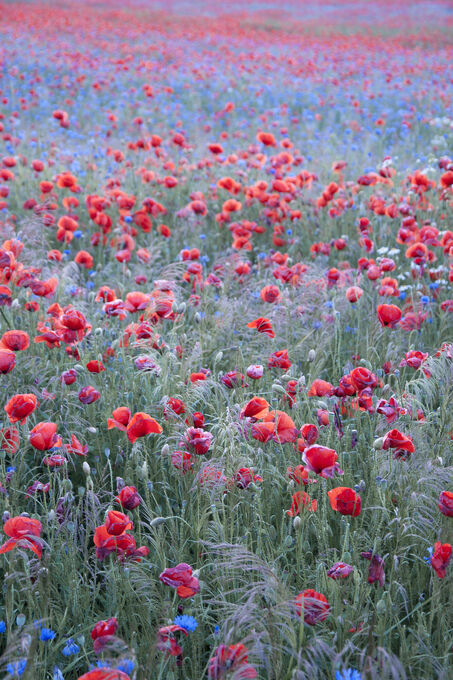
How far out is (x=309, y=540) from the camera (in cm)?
179

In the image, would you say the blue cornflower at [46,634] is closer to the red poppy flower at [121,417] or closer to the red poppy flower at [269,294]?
the red poppy flower at [121,417]

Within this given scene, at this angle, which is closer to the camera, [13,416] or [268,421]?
[13,416]

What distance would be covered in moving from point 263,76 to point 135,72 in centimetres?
242

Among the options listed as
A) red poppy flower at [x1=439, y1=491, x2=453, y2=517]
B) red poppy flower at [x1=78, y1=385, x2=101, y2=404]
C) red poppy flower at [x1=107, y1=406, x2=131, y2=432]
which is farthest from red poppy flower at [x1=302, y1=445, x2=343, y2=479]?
red poppy flower at [x1=78, y1=385, x2=101, y2=404]

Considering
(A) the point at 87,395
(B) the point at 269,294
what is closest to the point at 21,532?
(A) the point at 87,395

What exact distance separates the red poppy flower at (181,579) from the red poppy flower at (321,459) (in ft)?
1.25

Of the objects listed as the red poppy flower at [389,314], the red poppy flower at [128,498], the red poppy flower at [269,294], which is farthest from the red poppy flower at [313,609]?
the red poppy flower at [269,294]

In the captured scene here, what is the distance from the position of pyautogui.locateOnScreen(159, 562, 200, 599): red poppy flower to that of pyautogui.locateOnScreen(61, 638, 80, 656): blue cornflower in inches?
10.2

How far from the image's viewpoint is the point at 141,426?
1672 mm

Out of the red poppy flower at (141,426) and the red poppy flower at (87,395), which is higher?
the red poppy flower at (141,426)

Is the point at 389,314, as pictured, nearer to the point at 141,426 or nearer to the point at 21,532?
the point at 141,426

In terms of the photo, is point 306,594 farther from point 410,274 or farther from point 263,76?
point 263,76

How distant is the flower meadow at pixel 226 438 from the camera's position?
138cm

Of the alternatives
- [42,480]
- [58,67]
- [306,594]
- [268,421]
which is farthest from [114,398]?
[58,67]
